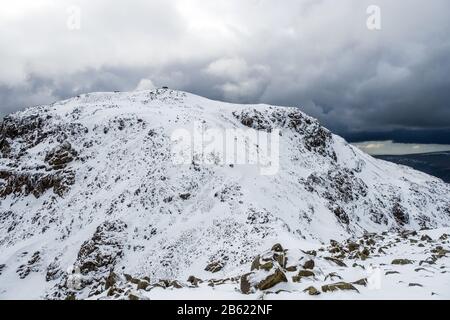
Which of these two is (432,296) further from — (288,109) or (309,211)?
(288,109)

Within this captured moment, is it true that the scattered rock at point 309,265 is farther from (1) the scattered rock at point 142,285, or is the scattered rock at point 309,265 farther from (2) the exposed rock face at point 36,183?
(2) the exposed rock face at point 36,183

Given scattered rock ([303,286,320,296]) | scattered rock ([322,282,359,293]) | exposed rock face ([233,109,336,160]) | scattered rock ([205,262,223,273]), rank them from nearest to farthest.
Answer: scattered rock ([303,286,320,296]), scattered rock ([322,282,359,293]), scattered rock ([205,262,223,273]), exposed rock face ([233,109,336,160])

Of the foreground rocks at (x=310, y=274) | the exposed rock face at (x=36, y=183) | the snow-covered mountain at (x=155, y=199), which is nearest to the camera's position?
the foreground rocks at (x=310, y=274)

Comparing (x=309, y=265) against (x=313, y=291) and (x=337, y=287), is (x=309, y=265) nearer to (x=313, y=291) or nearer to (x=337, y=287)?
(x=337, y=287)

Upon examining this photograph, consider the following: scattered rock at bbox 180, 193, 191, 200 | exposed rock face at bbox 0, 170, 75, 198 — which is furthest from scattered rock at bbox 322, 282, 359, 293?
exposed rock face at bbox 0, 170, 75, 198

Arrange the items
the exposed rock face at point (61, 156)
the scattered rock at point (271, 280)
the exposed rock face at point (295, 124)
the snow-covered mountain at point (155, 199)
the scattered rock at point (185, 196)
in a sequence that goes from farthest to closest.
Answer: the exposed rock face at point (295, 124) → the exposed rock face at point (61, 156) → the scattered rock at point (185, 196) → the snow-covered mountain at point (155, 199) → the scattered rock at point (271, 280)

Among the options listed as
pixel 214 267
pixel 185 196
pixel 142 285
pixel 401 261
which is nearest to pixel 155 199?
pixel 185 196

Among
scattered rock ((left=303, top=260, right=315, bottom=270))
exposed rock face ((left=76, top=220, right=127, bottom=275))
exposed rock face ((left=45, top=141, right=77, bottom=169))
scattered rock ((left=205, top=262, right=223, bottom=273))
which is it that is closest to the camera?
scattered rock ((left=303, top=260, right=315, bottom=270))

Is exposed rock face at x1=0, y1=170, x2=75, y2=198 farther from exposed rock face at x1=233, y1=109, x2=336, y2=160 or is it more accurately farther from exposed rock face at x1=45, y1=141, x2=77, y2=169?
exposed rock face at x1=233, y1=109, x2=336, y2=160

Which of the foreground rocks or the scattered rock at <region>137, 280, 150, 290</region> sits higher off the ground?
the foreground rocks

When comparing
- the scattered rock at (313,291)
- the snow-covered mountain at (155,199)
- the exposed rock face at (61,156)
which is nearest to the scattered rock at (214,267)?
the snow-covered mountain at (155,199)

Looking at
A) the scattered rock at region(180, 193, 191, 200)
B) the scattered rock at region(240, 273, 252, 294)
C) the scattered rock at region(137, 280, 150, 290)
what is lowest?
the scattered rock at region(137, 280, 150, 290)
